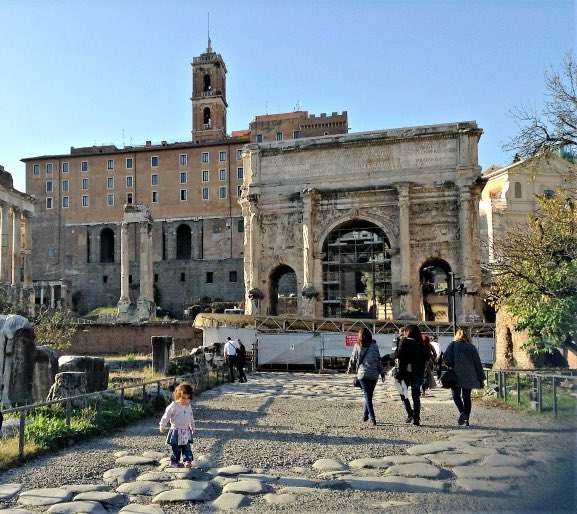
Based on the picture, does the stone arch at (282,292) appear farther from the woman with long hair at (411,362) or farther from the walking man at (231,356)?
the woman with long hair at (411,362)

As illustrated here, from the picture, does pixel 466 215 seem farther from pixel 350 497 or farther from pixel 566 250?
pixel 350 497

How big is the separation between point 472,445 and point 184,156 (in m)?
61.2

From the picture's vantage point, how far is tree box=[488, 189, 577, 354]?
12.0 metres

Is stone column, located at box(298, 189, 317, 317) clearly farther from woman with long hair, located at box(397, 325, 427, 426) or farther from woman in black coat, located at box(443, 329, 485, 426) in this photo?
woman in black coat, located at box(443, 329, 485, 426)

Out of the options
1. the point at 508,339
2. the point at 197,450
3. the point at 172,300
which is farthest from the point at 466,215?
the point at 172,300

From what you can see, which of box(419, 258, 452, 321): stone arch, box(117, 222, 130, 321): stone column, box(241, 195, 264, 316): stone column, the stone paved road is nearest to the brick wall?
box(117, 222, 130, 321): stone column

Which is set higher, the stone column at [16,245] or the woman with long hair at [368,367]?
the stone column at [16,245]

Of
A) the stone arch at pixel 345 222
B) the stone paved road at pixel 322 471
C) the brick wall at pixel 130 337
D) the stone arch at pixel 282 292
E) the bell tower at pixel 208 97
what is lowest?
the brick wall at pixel 130 337

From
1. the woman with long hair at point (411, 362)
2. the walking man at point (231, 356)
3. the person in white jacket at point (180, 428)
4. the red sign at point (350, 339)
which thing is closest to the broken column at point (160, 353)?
the walking man at point (231, 356)

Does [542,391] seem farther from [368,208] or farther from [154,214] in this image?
[154,214]

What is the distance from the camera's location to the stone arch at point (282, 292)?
112ft

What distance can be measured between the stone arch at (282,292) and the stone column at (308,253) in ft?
5.56

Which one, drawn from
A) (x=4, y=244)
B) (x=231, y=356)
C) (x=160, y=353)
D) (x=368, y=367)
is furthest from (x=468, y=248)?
(x=4, y=244)

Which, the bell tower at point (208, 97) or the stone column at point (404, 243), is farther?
the bell tower at point (208, 97)
